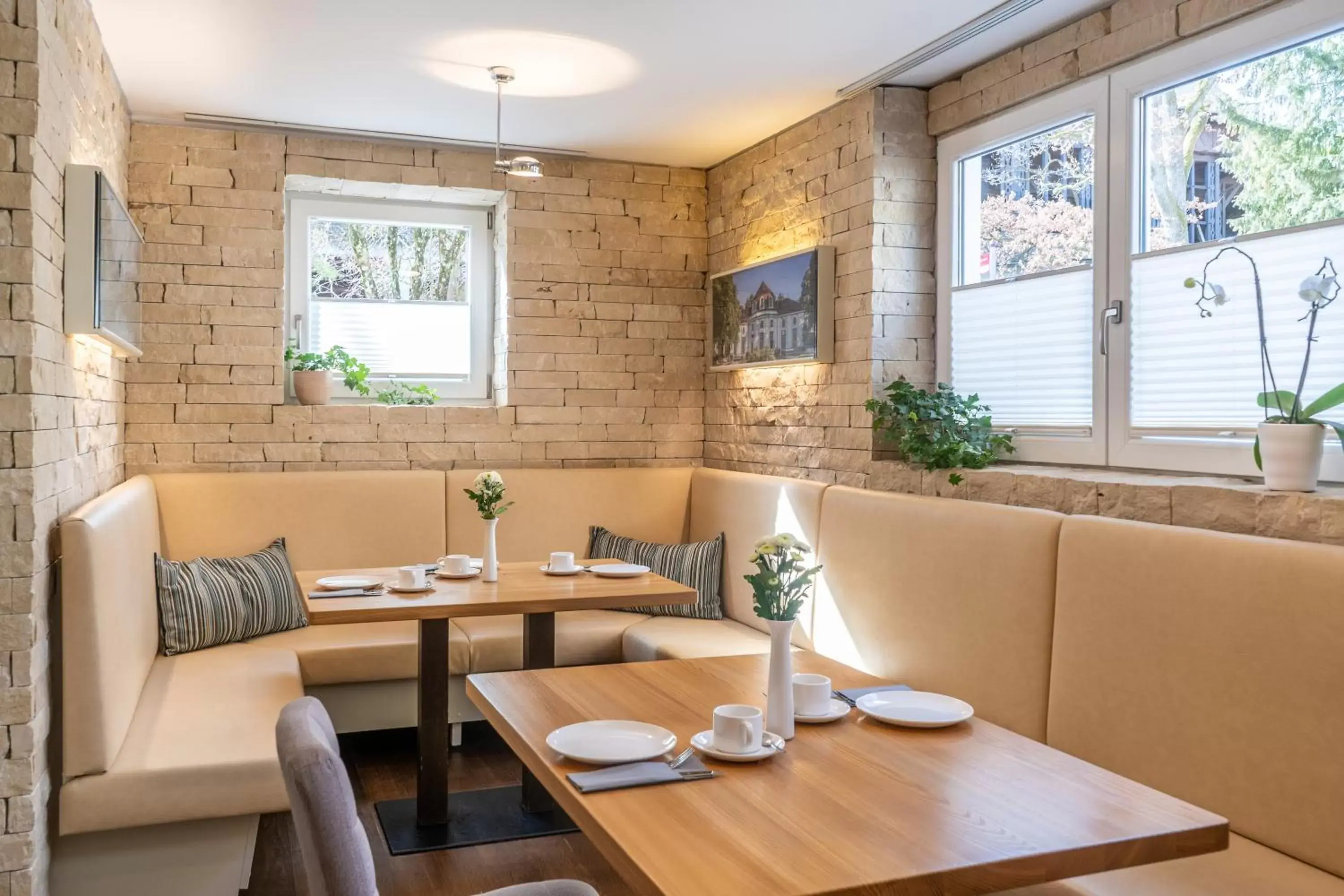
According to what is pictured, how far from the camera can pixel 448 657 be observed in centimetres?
347

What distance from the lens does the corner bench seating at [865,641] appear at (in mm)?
2115

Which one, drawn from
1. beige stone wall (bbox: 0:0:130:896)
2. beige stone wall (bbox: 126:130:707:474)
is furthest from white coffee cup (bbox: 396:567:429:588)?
beige stone wall (bbox: 126:130:707:474)

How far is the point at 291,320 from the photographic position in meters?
4.85

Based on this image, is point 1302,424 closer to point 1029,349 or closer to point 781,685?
point 1029,349

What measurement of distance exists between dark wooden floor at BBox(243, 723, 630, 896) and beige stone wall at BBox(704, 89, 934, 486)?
5.44 feet

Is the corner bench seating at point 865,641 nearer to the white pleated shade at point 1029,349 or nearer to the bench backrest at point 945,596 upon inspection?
the bench backrest at point 945,596

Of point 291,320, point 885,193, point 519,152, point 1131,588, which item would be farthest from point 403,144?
point 1131,588

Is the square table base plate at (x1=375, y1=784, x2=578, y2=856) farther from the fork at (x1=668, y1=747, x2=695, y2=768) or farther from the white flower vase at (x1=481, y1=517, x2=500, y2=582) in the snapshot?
the fork at (x1=668, y1=747, x2=695, y2=768)

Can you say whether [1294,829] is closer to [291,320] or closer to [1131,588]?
[1131,588]

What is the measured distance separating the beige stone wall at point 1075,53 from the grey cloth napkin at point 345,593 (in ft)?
8.31

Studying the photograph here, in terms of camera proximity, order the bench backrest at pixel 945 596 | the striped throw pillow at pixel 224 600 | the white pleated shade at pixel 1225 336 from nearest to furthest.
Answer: the white pleated shade at pixel 1225 336 → the bench backrest at pixel 945 596 → the striped throw pillow at pixel 224 600

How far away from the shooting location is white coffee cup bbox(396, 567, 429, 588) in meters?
3.38

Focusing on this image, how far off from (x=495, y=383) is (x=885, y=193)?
2.14 metres

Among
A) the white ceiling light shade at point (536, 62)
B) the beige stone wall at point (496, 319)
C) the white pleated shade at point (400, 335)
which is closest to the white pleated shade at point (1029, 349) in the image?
the white ceiling light shade at point (536, 62)
